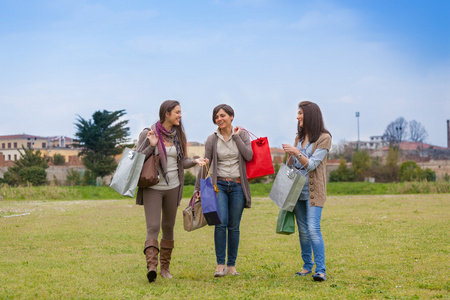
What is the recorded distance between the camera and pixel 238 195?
6.41 m

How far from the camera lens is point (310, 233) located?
610 cm

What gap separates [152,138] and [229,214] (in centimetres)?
137

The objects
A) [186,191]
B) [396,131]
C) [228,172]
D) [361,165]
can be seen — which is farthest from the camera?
[396,131]

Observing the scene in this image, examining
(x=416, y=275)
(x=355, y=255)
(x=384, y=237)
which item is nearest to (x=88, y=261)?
(x=355, y=255)

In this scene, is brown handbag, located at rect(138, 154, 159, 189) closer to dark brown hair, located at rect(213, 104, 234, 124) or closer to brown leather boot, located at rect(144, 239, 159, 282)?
brown leather boot, located at rect(144, 239, 159, 282)

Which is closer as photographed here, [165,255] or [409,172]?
[165,255]

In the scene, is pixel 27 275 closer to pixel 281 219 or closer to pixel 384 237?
pixel 281 219

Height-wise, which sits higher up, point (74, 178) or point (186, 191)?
point (74, 178)

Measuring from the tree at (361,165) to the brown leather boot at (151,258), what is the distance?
4542 centimetres

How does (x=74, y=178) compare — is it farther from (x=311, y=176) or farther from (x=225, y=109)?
(x=311, y=176)

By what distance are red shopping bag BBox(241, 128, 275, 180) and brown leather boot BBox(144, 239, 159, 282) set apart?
1.44 m

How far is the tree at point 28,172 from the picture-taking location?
4346 centimetres

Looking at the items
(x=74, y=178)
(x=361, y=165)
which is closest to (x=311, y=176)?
(x=74, y=178)

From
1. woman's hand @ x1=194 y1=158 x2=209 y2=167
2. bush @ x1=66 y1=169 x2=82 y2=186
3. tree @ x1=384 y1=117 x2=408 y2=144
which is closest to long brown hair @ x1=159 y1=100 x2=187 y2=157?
woman's hand @ x1=194 y1=158 x2=209 y2=167
